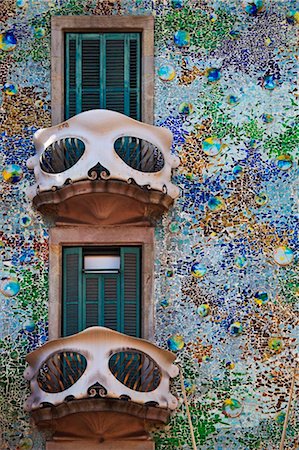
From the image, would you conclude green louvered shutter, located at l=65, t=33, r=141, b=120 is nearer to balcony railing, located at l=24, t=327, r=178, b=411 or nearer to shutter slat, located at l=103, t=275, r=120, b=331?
shutter slat, located at l=103, t=275, r=120, b=331

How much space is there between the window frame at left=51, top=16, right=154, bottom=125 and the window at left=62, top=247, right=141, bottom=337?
2.10m

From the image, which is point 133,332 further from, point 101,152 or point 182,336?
point 101,152

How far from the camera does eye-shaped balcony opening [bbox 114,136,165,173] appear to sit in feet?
83.5

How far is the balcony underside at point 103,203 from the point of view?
2495 centimetres

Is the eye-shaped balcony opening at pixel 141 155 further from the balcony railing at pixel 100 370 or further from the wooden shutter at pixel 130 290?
the balcony railing at pixel 100 370

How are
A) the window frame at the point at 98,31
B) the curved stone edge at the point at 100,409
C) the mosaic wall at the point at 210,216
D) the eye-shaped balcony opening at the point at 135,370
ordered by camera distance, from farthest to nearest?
the window frame at the point at 98,31, the mosaic wall at the point at 210,216, the eye-shaped balcony opening at the point at 135,370, the curved stone edge at the point at 100,409

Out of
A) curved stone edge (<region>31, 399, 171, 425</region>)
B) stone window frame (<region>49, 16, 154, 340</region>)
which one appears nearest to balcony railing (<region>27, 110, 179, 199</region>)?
stone window frame (<region>49, 16, 154, 340</region>)

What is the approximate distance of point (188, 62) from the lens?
1030 inches

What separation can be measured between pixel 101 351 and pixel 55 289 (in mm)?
1408

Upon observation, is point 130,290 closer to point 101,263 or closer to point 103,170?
point 101,263

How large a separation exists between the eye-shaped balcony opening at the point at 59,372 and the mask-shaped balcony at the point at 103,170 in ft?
6.36

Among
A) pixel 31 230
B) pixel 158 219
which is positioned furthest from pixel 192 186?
pixel 31 230

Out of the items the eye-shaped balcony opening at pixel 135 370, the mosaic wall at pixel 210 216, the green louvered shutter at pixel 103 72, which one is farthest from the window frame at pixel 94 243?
the green louvered shutter at pixel 103 72

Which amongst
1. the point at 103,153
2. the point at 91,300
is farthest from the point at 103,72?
the point at 91,300
